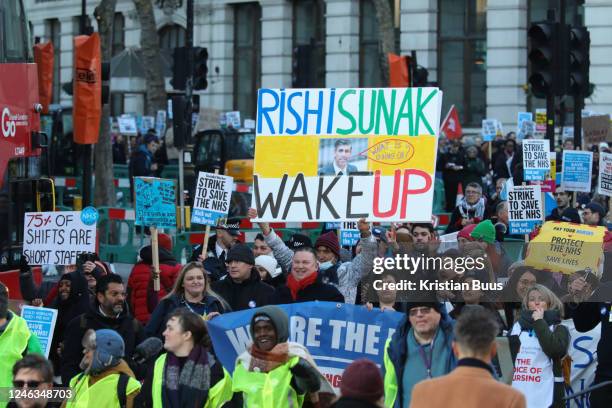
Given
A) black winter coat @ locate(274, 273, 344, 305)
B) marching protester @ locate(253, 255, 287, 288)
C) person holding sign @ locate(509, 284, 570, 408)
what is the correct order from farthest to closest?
marching protester @ locate(253, 255, 287, 288)
black winter coat @ locate(274, 273, 344, 305)
person holding sign @ locate(509, 284, 570, 408)

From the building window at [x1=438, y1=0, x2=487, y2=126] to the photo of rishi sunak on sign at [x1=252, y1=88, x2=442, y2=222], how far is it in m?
28.3

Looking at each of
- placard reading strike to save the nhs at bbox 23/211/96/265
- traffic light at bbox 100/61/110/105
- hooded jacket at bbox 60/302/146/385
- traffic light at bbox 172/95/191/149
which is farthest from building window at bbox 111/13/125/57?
hooded jacket at bbox 60/302/146/385

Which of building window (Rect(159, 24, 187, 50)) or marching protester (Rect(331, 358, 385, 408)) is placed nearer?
marching protester (Rect(331, 358, 385, 408))

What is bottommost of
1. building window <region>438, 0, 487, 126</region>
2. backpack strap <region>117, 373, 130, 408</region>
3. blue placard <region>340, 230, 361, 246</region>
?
backpack strap <region>117, 373, 130, 408</region>

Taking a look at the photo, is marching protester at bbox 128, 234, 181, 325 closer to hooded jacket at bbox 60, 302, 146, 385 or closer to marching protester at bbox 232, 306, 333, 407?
hooded jacket at bbox 60, 302, 146, 385

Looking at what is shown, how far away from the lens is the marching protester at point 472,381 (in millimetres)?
6203

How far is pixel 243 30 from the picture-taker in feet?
147

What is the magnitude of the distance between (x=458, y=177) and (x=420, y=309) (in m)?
18.6

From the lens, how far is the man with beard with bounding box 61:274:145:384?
32.4 ft

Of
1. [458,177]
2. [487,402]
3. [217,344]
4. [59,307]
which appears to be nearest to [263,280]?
[59,307]

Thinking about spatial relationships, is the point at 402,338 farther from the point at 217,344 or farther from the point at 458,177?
the point at 458,177

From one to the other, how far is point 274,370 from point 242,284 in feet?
9.57

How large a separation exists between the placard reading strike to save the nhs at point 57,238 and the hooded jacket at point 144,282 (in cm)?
43

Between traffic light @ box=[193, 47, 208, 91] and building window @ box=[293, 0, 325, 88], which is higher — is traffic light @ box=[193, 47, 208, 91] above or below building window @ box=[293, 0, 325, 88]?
below
